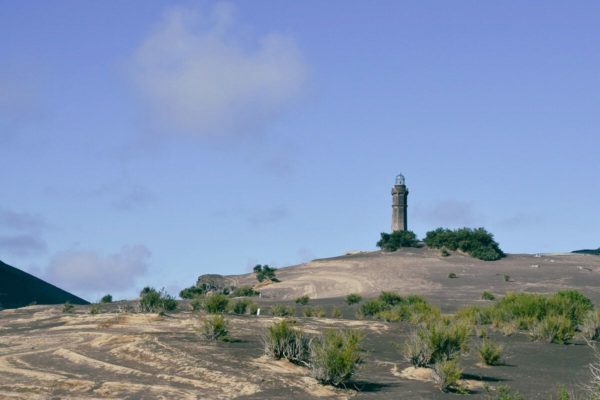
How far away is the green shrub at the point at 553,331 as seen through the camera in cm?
3164

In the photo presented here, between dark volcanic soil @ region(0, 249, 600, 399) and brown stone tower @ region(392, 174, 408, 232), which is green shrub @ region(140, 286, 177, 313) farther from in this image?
brown stone tower @ region(392, 174, 408, 232)

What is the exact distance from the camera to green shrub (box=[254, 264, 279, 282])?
77688 millimetres

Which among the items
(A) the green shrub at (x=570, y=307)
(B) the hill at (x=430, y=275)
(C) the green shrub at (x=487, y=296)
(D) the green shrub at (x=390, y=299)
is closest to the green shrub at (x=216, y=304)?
(A) the green shrub at (x=570, y=307)

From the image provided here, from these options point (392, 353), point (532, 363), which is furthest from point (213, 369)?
point (532, 363)

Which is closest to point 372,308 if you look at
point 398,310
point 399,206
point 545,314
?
point 398,310

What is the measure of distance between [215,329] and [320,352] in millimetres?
5506

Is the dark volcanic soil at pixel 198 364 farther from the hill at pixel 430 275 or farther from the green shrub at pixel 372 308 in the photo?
the hill at pixel 430 275

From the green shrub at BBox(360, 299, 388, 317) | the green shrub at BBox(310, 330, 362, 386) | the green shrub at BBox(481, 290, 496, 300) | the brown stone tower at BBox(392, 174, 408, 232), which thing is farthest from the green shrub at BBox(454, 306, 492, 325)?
the brown stone tower at BBox(392, 174, 408, 232)

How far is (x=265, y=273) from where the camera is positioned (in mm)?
78938

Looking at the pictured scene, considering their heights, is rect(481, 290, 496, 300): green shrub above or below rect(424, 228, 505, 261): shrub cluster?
below

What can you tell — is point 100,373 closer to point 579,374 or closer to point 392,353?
point 392,353

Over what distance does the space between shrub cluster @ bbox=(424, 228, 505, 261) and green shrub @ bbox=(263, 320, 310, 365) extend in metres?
58.5

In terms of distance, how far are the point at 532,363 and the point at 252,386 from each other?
916 cm

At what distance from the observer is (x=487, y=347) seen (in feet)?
87.1
